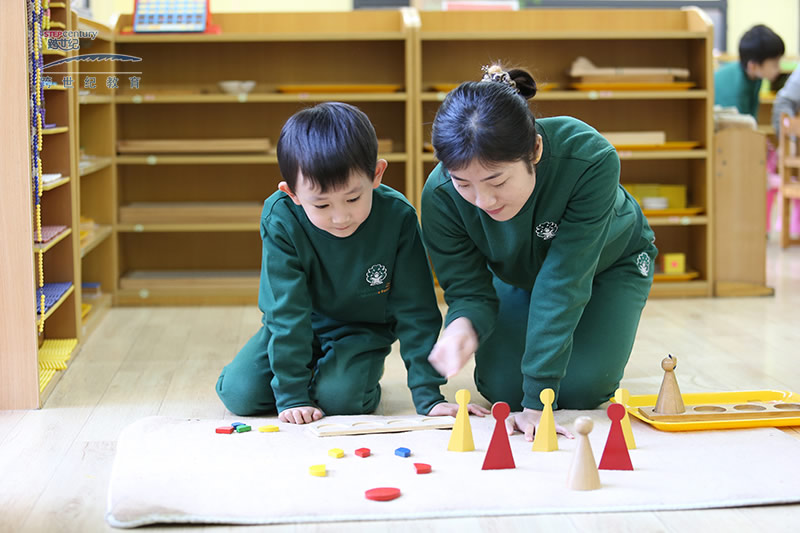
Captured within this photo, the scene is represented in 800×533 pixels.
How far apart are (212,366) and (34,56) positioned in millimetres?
855

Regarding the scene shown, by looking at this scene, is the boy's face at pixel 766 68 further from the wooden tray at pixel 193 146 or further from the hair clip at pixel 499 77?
the hair clip at pixel 499 77

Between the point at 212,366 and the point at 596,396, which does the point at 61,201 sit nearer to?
the point at 212,366

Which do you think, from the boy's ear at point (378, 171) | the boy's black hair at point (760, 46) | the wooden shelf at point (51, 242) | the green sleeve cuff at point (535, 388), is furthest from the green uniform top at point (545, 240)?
the boy's black hair at point (760, 46)

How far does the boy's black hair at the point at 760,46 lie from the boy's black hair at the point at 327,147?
2867 millimetres

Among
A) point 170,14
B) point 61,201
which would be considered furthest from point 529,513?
point 170,14

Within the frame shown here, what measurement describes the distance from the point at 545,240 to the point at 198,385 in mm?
912

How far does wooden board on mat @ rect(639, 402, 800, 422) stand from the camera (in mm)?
1734

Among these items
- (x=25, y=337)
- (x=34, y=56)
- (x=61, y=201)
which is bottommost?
(x=25, y=337)

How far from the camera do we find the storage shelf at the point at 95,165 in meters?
2.67

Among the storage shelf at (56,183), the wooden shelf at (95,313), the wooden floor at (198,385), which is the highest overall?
the storage shelf at (56,183)

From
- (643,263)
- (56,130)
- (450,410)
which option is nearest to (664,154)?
(643,263)

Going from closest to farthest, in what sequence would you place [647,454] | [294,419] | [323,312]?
[647,454] < [294,419] < [323,312]

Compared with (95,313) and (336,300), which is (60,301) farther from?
(336,300)

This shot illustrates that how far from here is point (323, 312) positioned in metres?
1.89
